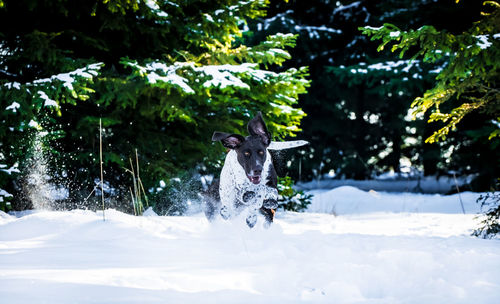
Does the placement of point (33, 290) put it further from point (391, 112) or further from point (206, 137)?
point (391, 112)

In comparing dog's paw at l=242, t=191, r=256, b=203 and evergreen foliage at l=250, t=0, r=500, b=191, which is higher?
evergreen foliage at l=250, t=0, r=500, b=191

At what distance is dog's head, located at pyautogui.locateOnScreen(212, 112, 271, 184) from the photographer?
3.75m

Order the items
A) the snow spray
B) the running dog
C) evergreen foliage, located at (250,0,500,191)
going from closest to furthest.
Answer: the running dog
the snow spray
evergreen foliage, located at (250,0,500,191)

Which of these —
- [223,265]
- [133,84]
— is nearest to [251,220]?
[223,265]

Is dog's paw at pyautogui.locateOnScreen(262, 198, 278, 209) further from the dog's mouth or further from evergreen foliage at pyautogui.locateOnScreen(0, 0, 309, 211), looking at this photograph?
evergreen foliage at pyautogui.locateOnScreen(0, 0, 309, 211)

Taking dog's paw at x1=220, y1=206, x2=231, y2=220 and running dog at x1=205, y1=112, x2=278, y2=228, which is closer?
running dog at x1=205, y1=112, x2=278, y2=228

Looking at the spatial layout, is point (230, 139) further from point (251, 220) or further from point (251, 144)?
point (251, 220)

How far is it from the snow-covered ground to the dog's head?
615 millimetres

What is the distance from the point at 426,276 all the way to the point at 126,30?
5271 millimetres

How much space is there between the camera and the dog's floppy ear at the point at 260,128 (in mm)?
3832

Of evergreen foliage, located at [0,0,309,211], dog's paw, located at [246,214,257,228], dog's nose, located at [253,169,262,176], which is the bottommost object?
dog's paw, located at [246,214,257,228]

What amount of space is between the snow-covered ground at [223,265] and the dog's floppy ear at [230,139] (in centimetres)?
73

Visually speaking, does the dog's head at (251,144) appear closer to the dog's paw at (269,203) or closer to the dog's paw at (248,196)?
the dog's paw at (248,196)

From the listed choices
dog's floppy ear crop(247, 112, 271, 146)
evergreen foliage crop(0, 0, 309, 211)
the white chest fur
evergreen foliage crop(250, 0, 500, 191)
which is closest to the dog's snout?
the white chest fur
